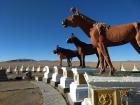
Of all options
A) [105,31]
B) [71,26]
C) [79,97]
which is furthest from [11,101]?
[105,31]

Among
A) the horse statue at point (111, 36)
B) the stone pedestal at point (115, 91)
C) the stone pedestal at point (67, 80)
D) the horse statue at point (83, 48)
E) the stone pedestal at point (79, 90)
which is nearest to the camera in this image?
the stone pedestal at point (115, 91)

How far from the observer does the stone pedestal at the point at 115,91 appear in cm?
662

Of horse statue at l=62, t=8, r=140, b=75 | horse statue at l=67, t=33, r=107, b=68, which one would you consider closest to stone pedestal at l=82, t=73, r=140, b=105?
horse statue at l=62, t=8, r=140, b=75

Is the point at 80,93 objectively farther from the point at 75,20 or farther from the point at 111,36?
the point at 111,36

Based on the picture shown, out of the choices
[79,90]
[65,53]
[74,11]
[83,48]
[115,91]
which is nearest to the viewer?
[115,91]

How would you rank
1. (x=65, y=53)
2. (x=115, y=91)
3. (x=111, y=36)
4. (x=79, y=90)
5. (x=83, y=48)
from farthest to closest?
(x=65, y=53) < (x=83, y=48) < (x=79, y=90) < (x=111, y=36) < (x=115, y=91)

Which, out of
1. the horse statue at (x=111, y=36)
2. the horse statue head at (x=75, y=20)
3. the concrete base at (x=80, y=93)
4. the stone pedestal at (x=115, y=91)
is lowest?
the concrete base at (x=80, y=93)

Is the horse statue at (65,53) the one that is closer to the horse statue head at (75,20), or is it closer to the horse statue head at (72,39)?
the horse statue head at (72,39)

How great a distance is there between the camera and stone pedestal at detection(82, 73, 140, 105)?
662 centimetres

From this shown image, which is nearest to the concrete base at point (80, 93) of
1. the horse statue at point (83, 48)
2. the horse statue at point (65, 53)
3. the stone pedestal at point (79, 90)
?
the stone pedestal at point (79, 90)

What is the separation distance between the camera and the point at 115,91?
21.8ft

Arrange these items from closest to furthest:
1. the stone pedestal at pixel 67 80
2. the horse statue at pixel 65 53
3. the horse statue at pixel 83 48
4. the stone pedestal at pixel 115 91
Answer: the stone pedestal at pixel 115 91
the horse statue at pixel 83 48
the stone pedestal at pixel 67 80
the horse statue at pixel 65 53

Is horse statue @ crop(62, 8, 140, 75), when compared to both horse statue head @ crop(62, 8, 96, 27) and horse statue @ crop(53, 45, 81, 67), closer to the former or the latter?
horse statue head @ crop(62, 8, 96, 27)

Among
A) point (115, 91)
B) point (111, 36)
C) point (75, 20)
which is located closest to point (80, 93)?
point (75, 20)
